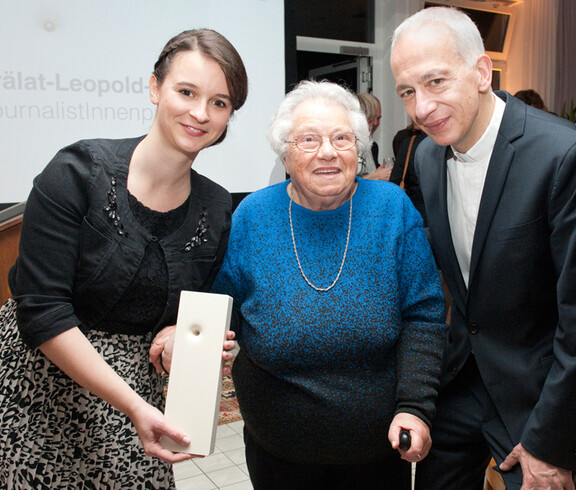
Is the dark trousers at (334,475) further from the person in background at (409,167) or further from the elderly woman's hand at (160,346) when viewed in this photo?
the person in background at (409,167)

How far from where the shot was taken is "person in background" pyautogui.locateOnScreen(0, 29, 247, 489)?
4.08 feet

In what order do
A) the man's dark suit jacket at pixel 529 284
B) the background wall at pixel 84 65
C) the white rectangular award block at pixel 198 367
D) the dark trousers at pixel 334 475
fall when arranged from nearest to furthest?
1. the white rectangular award block at pixel 198 367
2. the man's dark suit jacket at pixel 529 284
3. the dark trousers at pixel 334 475
4. the background wall at pixel 84 65

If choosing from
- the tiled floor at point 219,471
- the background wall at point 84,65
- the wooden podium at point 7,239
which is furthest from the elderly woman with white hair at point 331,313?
the background wall at point 84,65

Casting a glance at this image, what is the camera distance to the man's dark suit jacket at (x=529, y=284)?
1284mm

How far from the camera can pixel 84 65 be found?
3.38 m

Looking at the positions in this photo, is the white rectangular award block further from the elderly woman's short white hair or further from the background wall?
the background wall

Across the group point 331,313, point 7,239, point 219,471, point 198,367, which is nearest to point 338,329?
point 331,313

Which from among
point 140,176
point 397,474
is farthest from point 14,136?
point 397,474

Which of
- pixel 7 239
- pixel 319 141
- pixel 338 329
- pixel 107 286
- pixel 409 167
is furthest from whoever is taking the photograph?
pixel 409 167

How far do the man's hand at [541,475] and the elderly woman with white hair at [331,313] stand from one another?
0.76ft

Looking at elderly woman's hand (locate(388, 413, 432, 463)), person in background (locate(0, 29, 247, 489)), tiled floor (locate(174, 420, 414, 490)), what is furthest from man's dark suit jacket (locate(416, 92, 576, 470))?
tiled floor (locate(174, 420, 414, 490))

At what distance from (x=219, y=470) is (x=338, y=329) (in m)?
1.78

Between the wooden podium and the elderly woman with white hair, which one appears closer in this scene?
the elderly woman with white hair

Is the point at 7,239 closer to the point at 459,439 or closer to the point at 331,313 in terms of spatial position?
the point at 331,313
